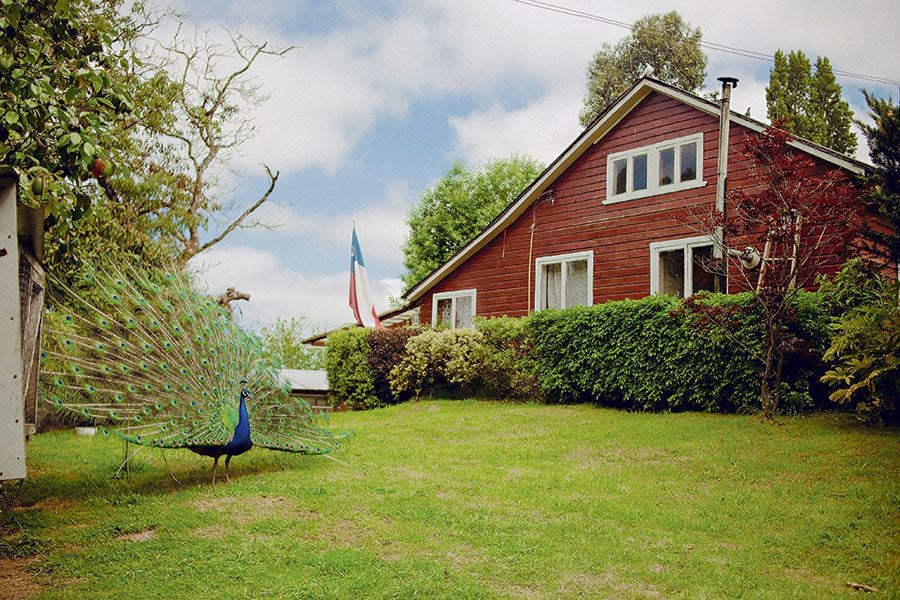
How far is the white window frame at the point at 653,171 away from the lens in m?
18.3

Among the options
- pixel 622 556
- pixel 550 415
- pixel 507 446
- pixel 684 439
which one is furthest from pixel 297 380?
pixel 622 556

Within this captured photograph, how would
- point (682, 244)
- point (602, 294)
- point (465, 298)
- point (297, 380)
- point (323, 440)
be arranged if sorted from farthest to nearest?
point (297, 380) < point (465, 298) < point (602, 294) < point (682, 244) < point (323, 440)

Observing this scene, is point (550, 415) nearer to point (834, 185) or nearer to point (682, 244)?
point (682, 244)

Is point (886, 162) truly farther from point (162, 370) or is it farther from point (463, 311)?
point (463, 311)

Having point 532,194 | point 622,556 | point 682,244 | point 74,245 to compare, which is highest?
point 532,194

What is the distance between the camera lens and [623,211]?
1967cm

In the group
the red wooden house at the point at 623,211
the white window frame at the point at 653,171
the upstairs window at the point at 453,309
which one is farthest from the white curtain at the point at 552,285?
the upstairs window at the point at 453,309

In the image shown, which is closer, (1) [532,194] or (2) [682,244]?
(2) [682,244]

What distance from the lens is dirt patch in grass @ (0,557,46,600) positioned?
6309 mm

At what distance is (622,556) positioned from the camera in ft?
23.3

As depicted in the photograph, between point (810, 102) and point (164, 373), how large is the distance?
3399 cm

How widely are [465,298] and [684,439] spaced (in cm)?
1226

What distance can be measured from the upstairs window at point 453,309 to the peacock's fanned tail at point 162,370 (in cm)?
1338

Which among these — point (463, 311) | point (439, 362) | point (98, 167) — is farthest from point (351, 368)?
point (98, 167)
